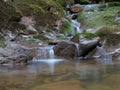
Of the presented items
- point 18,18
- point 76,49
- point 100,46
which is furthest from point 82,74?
point 18,18

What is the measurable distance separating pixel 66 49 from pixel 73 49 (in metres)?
0.26

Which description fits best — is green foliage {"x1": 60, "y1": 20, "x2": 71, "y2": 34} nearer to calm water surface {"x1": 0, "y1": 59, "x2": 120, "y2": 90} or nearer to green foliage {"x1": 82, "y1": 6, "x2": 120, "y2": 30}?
green foliage {"x1": 82, "y1": 6, "x2": 120, "y2": 30}

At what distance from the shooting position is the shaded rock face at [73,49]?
36.5 feet

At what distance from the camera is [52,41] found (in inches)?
483

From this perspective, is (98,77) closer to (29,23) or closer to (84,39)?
(84,39)

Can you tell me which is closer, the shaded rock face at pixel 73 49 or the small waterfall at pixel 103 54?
the small waterfall at pixel 103 54

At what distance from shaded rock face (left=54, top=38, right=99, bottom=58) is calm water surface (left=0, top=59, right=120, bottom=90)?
2.56m

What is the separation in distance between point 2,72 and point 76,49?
162 inches

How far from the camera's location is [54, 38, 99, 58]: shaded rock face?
36.5 feet

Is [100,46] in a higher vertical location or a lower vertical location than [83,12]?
lower

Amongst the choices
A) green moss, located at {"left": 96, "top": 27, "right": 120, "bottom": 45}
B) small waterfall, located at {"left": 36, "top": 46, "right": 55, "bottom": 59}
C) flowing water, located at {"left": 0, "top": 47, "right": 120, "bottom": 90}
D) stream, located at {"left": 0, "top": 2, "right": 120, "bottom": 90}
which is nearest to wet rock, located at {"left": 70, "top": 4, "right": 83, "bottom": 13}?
green moss, located at {"left": 96, "top": 27, "right": 120, "bottom": 45}

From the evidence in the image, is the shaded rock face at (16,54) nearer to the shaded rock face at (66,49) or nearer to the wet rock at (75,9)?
the shaded rock face at (66,49)

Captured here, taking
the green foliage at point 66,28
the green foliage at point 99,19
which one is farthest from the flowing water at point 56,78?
the green foliage at point 99,19

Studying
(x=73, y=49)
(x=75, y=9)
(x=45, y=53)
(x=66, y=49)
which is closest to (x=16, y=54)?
(x=45, y=53)
